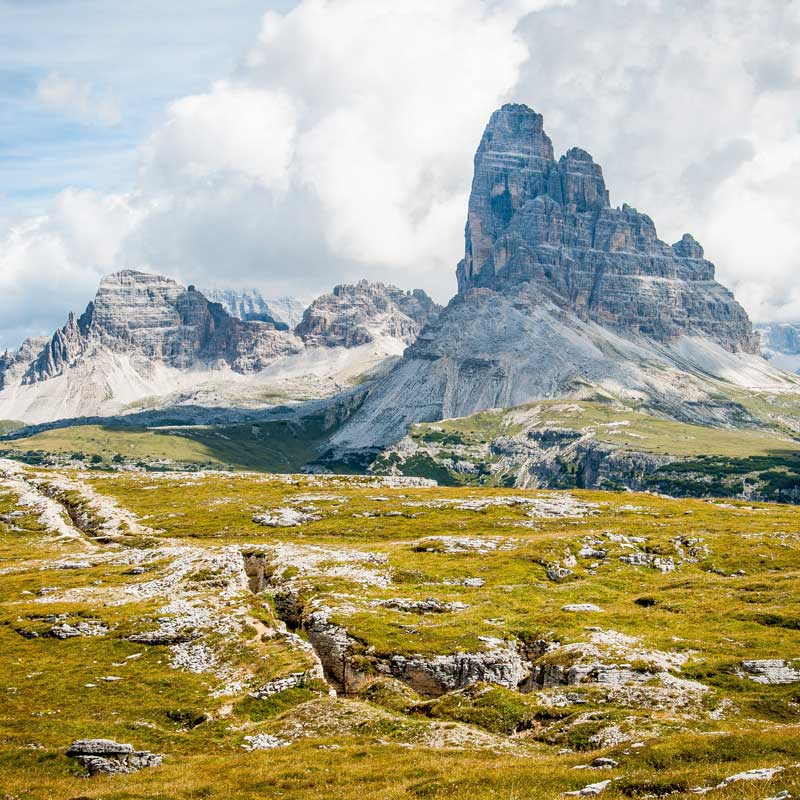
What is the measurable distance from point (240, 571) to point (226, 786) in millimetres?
60443

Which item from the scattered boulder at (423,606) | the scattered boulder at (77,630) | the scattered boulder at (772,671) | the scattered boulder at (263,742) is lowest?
the scattered boulder at (263,742)

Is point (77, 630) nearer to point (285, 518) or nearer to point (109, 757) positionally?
point (109, 757)

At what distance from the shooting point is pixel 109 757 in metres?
52.3

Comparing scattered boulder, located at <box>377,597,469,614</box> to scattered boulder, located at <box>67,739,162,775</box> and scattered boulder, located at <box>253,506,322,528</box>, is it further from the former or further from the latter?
scattered boulder, located at <box>253,506,322,528</box>

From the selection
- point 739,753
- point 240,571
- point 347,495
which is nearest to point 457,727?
point 739,753

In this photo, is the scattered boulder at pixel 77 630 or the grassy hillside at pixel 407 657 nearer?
the grassy hillside at pixel 407 657

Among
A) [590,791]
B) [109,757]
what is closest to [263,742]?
[109,757]

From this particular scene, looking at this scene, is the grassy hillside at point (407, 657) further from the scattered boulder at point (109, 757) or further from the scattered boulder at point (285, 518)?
the scattered boulder at point (285, 518)

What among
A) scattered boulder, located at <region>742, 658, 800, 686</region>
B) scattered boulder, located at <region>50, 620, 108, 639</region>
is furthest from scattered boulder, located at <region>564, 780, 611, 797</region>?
scattered boulder, located at <region>50, 620, 108, 639</region>

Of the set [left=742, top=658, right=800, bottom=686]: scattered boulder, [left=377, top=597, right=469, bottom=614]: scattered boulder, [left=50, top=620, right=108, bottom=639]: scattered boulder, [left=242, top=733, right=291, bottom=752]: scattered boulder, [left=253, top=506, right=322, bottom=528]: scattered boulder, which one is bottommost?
[left=242, top=733, right=291, bottom=752]: scattered boulder

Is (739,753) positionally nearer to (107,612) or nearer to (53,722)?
(53,722)

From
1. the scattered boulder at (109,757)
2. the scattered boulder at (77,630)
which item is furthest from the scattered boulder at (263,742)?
the scattered boulder at (77,630)

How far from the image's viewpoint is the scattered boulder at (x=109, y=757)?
5116 cm

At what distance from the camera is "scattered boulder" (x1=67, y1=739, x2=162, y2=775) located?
5116cm
